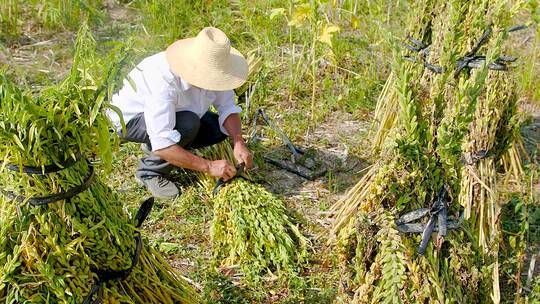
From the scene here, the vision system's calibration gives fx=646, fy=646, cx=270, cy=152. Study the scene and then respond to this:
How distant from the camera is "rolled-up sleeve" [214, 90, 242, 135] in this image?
372 cm

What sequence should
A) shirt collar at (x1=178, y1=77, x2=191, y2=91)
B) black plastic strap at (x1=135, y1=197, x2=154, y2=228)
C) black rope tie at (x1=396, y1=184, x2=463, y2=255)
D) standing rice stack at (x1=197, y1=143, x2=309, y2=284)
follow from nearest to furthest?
black rope tie at (x1=396, y1=184, x2=463, y2=255) < black plastic strap at (x1=135, y1=197, x2=154, y2=228) < standing rice stack at (x1=197, y1=143, x2=309, y2=284) < shirt collar at (x1=178, y1=77, x2=191, y2=91)

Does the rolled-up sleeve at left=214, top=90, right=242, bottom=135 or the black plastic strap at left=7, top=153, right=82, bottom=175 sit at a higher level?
the black plastic strap at left=7, top=153, right=82, bottom=175

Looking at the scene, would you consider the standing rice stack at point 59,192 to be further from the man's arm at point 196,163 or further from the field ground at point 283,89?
the man's arm at point 196,163

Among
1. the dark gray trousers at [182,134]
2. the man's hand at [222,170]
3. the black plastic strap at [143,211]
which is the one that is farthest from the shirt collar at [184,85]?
the black plastic strap at [143,211]

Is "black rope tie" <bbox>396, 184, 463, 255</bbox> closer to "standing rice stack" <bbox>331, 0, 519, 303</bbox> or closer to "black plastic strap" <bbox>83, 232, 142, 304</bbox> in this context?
"standing rice stack" <bbox>331, 0, 519, 303</bbox>

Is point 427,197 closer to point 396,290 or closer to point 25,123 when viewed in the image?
point 396,290

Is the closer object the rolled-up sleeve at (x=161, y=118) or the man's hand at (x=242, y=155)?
the rolled-up sleeve at (x=161, y=118)

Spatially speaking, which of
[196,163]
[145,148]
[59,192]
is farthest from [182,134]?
[59,192]

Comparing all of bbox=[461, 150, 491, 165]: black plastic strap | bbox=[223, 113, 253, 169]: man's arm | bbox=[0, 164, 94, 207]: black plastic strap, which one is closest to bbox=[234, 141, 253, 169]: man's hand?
bbox=[223, 113, 253, 169]: man's arm

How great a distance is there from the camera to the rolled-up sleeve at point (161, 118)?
333 centimetres

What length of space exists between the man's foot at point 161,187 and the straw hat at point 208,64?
746mm

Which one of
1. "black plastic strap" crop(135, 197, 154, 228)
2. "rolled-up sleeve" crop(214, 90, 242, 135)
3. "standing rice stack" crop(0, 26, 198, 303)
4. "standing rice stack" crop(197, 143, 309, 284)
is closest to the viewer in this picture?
"standing rice stack" crop(0, 26, 198, 303)

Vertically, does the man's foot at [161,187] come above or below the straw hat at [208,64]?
below

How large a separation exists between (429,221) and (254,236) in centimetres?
119
